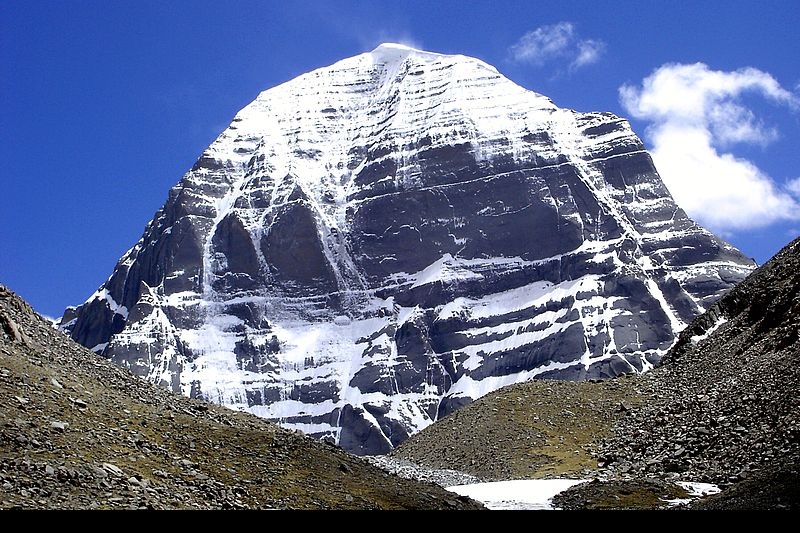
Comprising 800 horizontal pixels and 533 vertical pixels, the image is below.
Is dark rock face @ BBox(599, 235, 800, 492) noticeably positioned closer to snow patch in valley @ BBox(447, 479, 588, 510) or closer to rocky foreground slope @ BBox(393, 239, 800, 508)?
rocky foreground slope @ BBox(393, 239, 800, 508)

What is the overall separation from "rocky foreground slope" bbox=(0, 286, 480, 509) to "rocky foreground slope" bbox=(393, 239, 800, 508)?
14272mm

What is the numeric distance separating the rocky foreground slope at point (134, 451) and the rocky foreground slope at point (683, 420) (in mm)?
14272

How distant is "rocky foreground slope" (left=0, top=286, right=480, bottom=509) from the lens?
2994 centimetres

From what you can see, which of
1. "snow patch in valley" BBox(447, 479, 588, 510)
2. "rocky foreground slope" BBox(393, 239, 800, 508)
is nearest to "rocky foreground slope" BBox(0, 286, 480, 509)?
"snow patch in valley" BBox(447, 479, 588, 510)

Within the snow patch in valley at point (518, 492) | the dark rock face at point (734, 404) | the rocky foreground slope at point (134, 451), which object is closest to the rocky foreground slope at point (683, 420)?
the dark rock face at point (734, 404)

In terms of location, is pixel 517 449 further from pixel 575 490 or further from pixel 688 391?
pixel 575 490

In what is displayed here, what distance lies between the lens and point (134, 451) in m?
34.3

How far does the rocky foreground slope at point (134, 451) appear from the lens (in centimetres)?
2994

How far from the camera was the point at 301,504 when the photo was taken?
35125mm

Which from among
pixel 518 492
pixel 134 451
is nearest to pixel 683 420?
pixel 518 492

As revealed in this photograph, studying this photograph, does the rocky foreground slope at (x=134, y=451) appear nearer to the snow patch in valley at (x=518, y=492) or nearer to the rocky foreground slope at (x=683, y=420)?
the snow patch in valley at (x=518, y=492)

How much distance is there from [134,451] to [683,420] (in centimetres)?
4132
